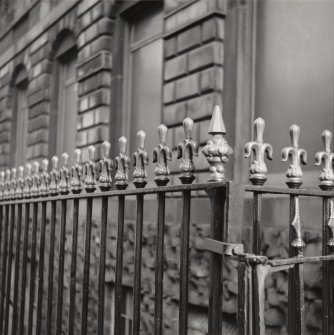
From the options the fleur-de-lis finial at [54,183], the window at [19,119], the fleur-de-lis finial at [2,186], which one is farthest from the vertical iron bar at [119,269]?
the window at [19,119]

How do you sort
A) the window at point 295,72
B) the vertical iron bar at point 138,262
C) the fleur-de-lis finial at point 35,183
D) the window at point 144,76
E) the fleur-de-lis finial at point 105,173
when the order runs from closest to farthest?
the vertical iron bar at point 138,262
the fleur-de-lis finial at point 105,173
the fleur-de-lis finial at point 35,183
the window at point 295,72
the window at point 144,76

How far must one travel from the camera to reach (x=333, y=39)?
153 inches

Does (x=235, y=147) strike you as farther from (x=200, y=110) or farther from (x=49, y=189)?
(x=49, y=189)

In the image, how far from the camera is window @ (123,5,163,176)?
20.4 feet

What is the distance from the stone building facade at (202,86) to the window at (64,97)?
2.62 feet

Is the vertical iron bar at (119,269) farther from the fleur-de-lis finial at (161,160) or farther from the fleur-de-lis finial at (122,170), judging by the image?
the fleur-de-lis finial at (161,160)

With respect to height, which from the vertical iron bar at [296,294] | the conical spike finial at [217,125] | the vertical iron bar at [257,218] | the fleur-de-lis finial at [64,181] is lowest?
the vertical iron bar at [296,294]

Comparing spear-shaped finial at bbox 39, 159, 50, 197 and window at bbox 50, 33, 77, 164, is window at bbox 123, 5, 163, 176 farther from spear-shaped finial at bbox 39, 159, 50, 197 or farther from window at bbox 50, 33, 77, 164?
spear-shaped finial at bbox 39, 159, 50, 197

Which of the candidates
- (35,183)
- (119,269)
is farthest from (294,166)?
(35,183)

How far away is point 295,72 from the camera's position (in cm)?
420

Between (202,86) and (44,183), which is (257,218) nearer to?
(44,183)

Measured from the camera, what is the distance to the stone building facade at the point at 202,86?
397 cm

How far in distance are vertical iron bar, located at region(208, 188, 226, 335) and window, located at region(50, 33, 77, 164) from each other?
7302 mm

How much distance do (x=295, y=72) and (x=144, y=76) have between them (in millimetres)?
2768
